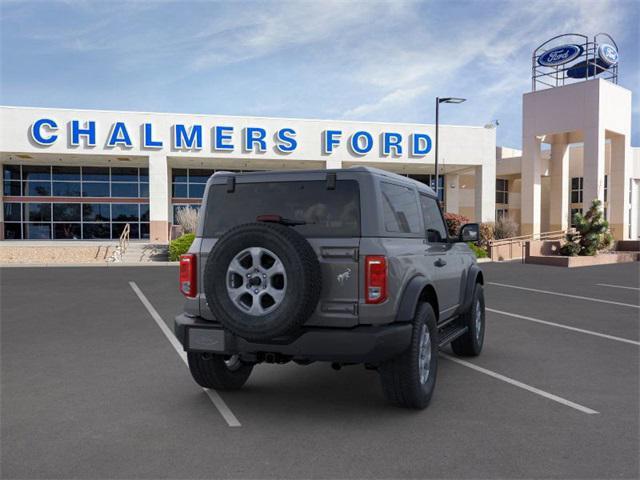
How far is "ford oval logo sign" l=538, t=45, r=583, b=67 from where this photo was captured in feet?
108

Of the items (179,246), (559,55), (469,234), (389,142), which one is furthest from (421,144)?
(469,234)

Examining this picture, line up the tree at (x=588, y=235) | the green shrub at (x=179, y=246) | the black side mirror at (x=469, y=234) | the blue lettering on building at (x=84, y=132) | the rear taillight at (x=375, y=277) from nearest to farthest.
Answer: the rear taillight at (x=375, y=277) < the black side mirror at (x=469, y=234) < the green shrub at (x=179, y=246) < the tree at (x=588, y=235) < the blue lettering on building at (x=84, y=132)

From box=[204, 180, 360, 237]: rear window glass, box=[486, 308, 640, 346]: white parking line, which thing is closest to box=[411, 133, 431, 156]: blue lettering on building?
box=[486, 308, 640, 346]: white parking line

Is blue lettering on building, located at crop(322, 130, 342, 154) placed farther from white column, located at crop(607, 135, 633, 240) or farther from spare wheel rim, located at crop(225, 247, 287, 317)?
spare wheel rim, located at crop(225, 247, 287, 317)

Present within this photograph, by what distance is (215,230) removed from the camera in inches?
201

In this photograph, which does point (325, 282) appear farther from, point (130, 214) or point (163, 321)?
point (130, 214)

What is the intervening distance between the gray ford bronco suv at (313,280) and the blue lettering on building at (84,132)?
27.4 meters

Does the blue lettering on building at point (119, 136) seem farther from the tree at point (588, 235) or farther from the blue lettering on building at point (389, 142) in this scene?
the tree at point (588, 235)

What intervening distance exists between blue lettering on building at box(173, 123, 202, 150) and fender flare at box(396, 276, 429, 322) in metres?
27.7

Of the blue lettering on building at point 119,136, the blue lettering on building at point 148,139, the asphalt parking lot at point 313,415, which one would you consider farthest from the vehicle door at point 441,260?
the blue lettering on building at point 119,136

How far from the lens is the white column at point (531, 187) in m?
33.8

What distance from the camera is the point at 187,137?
31.0m

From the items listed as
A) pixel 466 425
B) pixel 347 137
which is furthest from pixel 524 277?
pixel 347 137

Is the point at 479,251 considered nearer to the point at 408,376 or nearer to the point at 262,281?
the point at 408,376
